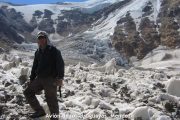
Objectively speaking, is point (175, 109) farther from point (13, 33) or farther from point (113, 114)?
point (13, 33)

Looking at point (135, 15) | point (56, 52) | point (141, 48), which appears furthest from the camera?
point (135, 15)

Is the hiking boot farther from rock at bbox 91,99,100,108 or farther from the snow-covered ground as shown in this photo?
rock at bbox 91,99,100,108

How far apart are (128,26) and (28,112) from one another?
173349mm

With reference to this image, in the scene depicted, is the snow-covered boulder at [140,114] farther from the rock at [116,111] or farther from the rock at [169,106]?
the rock at [169,106]

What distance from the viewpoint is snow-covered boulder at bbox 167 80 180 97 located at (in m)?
13.9

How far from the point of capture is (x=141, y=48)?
155 m

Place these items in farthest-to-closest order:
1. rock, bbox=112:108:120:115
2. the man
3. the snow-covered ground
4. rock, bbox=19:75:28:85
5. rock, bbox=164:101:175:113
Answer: rock, bbox=19:75:28:85, rock, bbox=164:101:175:113, rock, bbox=112:108:120:115, the snow-covered ground, the man

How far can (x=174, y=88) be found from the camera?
1419 cm

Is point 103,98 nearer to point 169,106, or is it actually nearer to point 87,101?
point 87,101

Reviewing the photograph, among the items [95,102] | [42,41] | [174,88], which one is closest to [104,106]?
[95,102]

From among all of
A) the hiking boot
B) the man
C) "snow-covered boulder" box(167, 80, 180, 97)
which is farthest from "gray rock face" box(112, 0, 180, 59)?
the man

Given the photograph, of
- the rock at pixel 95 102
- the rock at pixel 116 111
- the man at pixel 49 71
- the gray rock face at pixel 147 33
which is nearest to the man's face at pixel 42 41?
the man at pixel 49 71

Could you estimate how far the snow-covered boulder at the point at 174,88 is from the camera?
45.7 feet

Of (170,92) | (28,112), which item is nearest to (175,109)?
(170,92)
